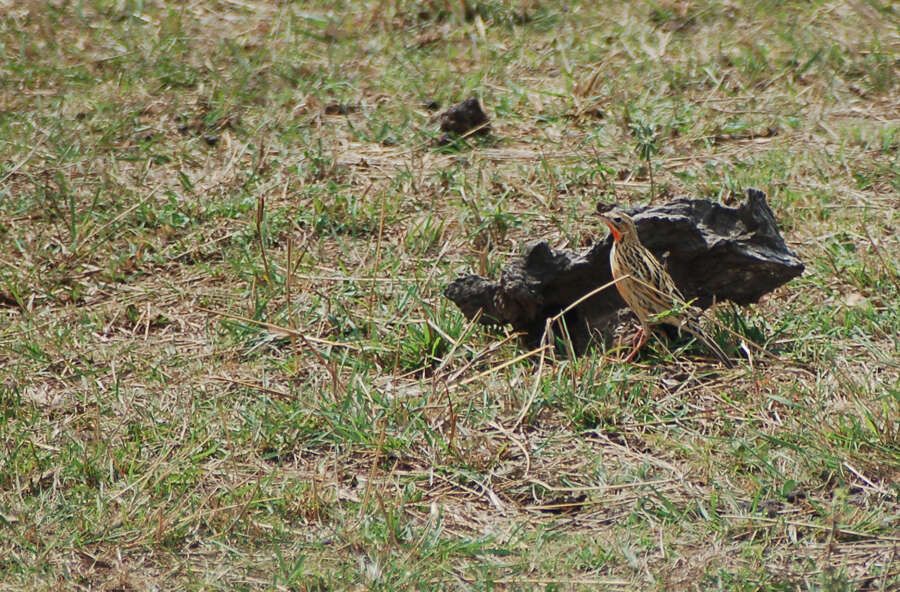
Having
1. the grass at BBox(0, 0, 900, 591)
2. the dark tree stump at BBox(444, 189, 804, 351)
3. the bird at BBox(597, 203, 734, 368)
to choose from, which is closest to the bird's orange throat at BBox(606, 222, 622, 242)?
the bird at BBox(597, 203, 734, 368)

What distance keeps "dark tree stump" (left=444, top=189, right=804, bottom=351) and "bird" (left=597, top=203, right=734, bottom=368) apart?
15 centimetres

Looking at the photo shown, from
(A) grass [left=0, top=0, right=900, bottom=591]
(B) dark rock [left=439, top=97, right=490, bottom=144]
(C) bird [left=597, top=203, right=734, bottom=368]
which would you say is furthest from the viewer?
(B) dark rock [left=439, top=97, right=490, bottom=144]

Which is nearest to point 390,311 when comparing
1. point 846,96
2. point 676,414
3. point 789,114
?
point 676,414

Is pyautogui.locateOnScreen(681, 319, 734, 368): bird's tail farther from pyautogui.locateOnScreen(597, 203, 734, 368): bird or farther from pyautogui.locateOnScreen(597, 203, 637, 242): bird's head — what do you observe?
pyautogui.locateOnScreen(597, 203, 637, 242): bird's head

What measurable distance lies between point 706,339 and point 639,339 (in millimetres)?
284

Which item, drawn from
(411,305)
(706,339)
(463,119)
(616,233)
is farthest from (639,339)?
(463,119)

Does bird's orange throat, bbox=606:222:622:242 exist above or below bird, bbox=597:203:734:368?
above

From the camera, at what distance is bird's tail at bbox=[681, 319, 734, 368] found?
4.94m

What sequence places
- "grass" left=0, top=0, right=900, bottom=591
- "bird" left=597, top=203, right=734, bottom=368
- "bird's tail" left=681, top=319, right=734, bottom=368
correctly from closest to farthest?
"grass" left=0, top=0, right=900, bottom=591 → "bird" left=597, top=203, right=734, bottom=368 → "bird's tail" left=681, top=319, right=734, bottom=368

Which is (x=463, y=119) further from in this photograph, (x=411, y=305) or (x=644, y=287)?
(x=644, y=287)

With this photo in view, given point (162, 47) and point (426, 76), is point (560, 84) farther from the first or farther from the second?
point (162, 47)

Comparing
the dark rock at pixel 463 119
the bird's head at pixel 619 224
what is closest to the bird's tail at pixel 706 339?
the bird's head at pixel 619 224

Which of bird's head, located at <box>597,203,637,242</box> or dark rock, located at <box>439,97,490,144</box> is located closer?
bird's head, located at <box>597,203,637,242</box>

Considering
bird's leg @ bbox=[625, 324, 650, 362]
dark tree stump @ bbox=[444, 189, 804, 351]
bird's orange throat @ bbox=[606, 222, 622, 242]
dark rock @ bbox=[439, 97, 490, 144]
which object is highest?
bird's orange throat @ bbox=[606, 222, 622, 242]
